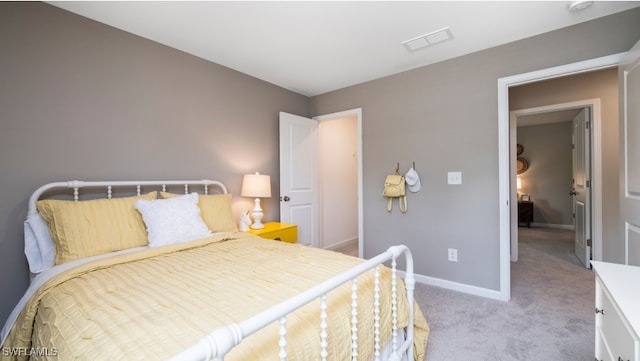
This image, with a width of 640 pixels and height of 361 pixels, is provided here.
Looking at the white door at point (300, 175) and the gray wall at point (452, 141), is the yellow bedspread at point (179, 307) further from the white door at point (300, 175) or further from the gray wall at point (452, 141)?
the white door at point (300, 175)

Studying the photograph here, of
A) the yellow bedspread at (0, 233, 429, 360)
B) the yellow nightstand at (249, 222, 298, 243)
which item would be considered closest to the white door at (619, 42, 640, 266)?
the yellow bedspread at (0, 233, 429, 360)

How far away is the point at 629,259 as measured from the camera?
5.84 feet

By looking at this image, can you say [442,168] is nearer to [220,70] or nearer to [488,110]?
[488,110]

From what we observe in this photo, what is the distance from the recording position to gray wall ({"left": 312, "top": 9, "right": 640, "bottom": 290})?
2.29 m

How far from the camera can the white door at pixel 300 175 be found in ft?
11.1

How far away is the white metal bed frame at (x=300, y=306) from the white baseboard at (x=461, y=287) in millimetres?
1541

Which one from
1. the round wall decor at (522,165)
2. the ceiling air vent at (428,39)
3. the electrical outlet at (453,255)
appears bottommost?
the electrical outlet at (453,255)

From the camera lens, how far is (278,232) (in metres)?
2.81

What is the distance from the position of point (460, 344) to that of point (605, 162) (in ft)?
9.83

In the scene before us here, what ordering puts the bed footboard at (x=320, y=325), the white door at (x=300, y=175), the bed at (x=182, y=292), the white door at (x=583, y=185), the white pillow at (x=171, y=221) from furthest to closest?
1. the white door at (x=300, y=175)
2. the white door at (x=583, y=185)
3. the white pillow at (x=171, y=221)
4. the bed at (x=182, y=292)
5. the bed footboard at (x=320, y=325)

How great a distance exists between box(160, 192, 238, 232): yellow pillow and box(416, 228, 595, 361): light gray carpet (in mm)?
1821

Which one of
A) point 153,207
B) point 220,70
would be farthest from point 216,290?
point 220,70

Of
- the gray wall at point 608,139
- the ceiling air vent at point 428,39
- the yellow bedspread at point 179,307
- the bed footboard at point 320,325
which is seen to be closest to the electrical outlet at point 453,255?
the yellow bedspread at point 179,307

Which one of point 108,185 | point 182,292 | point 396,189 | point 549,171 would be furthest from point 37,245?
point 549,171
